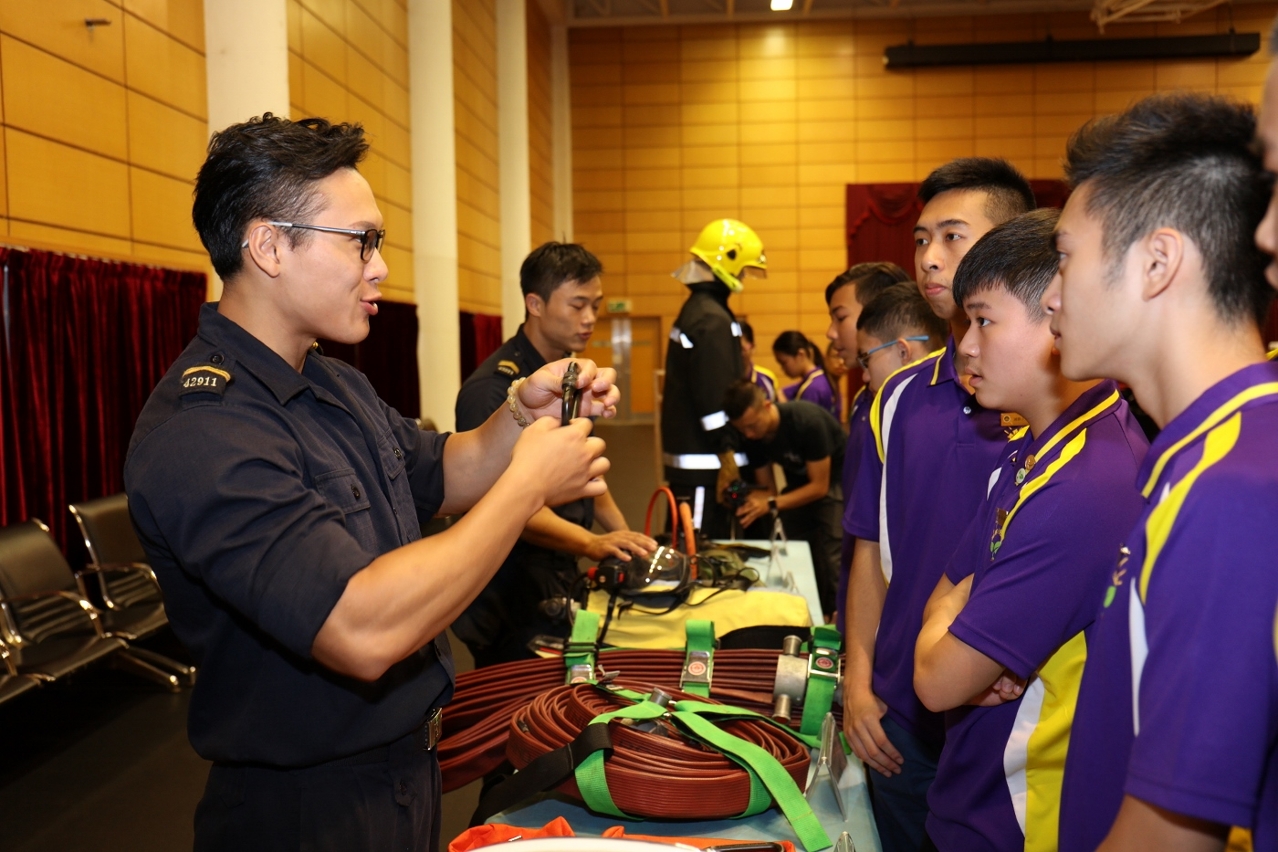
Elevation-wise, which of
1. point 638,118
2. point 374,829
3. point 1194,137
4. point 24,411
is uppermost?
point 638,118

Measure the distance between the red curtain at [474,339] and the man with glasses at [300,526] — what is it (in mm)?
9262

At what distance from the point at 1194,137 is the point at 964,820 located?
1029mm

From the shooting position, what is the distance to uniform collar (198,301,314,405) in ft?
4.87

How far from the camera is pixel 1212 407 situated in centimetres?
97

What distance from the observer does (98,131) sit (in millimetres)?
5293

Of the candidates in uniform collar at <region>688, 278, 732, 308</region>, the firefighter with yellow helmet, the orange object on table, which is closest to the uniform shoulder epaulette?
the orange object on table

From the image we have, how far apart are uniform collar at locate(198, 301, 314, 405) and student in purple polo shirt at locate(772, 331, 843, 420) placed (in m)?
6.07

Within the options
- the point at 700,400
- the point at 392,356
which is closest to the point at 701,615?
the point at 700,400

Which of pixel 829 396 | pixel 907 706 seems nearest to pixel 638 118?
pixel 829 396

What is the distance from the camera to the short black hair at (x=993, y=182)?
2256mm

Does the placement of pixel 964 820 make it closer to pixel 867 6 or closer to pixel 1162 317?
pixel 1162 317

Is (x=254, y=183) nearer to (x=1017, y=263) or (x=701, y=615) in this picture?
(x=1017, y=263)

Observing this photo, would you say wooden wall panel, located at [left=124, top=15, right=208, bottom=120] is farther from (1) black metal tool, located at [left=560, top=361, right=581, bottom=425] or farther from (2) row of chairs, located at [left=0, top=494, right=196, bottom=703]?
(1) black metal tool, located at [left=560, top=361, right=581, bottom=425]

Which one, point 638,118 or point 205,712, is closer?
point 205,712
